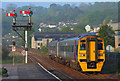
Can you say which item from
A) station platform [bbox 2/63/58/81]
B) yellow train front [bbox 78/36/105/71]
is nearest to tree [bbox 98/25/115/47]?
station platform [bbox 2/63/58/81]

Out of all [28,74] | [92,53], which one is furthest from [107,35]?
[28,74]

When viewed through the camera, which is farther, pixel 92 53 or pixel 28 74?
pixel 92 53

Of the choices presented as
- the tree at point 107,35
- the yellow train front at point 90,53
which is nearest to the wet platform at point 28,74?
the yellow train front at point 90,53

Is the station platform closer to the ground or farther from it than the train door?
closer to the ground

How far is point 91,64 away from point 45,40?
103 meters

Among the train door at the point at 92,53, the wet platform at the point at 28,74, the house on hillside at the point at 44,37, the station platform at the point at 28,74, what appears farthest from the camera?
the house on hillside at the point at 44,37

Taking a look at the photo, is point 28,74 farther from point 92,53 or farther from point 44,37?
point 44,37

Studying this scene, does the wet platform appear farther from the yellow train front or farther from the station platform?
the yellow train front

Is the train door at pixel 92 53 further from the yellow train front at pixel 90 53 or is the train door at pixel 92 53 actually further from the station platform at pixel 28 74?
the station platform at pixel 28 74

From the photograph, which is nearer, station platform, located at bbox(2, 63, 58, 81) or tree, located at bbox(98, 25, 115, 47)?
station platform, located at bbox(2, 63, 58, 81)

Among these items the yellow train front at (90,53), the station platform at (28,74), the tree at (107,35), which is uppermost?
the tree at (107,35)

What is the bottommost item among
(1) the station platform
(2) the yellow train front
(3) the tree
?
(1) the station platform

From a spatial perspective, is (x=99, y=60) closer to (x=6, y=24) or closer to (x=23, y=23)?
(x=23, y=23)

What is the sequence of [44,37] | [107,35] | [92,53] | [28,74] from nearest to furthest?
[28,74] < [92,53] < [107,35] < [44,37]
